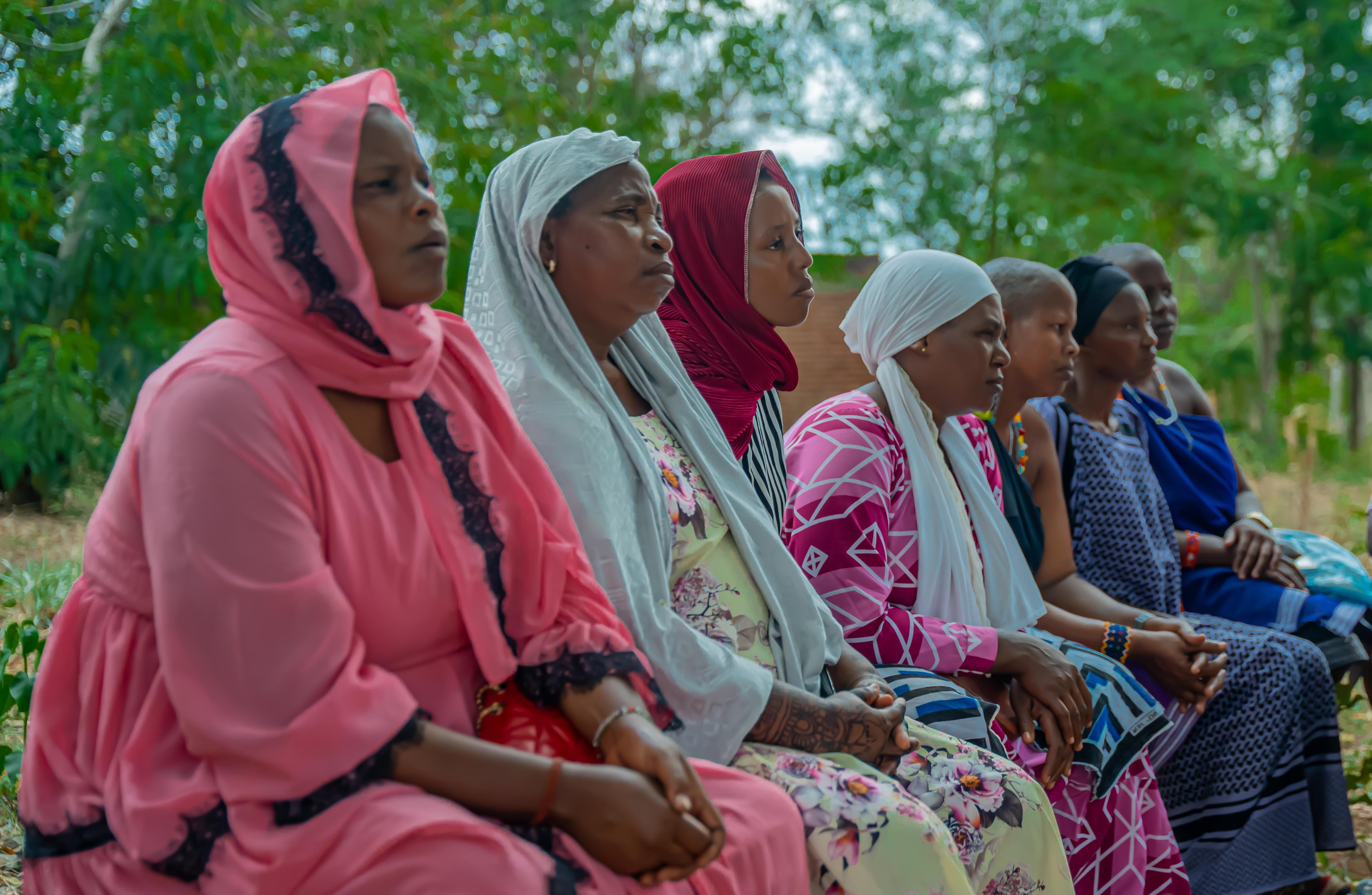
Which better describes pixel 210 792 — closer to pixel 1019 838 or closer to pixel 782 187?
pixel 1019 838

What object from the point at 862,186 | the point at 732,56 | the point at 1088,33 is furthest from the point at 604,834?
the point at 1088,33

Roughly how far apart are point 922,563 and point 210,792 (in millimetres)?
1775

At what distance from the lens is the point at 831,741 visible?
1.99 m

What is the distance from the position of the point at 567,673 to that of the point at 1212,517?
302 centimetres

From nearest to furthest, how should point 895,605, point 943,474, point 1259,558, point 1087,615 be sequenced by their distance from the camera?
point 895,605 → point 943,474 → point 1087,615 → point 1259,558

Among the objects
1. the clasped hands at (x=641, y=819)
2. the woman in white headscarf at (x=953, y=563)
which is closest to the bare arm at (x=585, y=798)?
the clasped hands at (x=641, y=819)

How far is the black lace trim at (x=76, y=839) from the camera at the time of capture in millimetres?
1398

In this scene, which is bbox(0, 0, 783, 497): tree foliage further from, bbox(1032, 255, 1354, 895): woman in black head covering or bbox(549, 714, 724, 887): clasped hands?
bbox(549, 714, 724, 887): clasped hands

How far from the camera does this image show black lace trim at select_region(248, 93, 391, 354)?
1.46 m

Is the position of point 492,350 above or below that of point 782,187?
below

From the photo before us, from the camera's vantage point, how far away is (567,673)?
5.37ft

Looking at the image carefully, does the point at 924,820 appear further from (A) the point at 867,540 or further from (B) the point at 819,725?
(A) the point at 867,540

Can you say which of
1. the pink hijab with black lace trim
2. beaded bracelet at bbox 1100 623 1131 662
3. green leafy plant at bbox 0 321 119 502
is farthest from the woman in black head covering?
green leafy plant at bbox 0 321 119 502

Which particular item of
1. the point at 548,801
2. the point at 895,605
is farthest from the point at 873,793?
the point at 895,605
